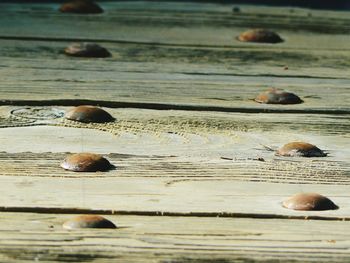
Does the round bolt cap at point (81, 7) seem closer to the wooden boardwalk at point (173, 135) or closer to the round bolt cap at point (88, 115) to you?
the wooden boardwalk at point (173, 135)

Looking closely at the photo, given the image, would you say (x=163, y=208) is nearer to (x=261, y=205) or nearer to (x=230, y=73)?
(x=261, y=205)

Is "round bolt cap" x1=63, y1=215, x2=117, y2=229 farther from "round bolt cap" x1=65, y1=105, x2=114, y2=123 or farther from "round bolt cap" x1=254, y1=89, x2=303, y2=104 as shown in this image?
"round bolt cap" x1=254, y1=89, x2=303, y2=104

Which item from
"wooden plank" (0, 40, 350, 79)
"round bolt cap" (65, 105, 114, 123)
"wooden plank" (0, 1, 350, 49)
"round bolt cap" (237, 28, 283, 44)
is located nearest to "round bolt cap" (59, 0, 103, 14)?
"wooden plank" (0, 1, 350, 49)

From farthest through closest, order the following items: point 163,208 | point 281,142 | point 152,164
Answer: point 281,142 < point 152,164 < point 163,208

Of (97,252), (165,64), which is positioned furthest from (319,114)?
(97,252)

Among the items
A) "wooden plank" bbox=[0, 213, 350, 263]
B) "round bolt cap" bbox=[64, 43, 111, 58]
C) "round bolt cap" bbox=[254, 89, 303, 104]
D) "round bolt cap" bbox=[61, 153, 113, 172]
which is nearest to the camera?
"wooden plank" bbox=[0, 213, 350, 263]

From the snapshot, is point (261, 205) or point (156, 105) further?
point (156, 105)
